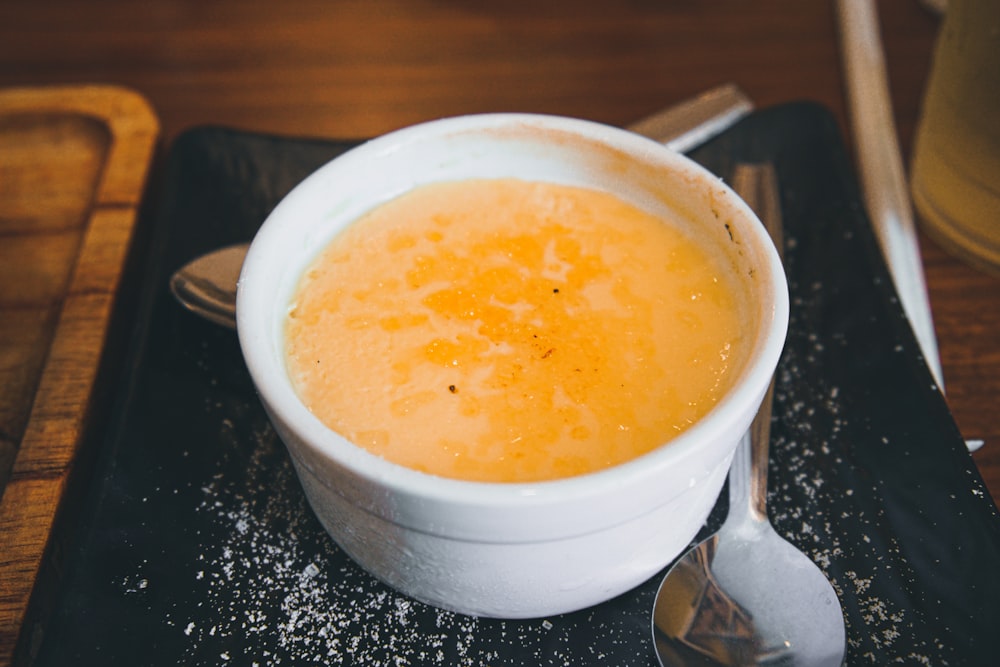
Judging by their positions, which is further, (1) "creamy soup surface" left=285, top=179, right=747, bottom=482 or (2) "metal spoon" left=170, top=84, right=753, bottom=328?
(2) "metal spoon" left=170, top=84, right=753, bottom=328

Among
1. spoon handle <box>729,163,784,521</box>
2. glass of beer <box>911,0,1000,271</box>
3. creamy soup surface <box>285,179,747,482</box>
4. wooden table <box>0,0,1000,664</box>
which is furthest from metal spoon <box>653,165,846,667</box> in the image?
wooden table <box>0,0,1000,664</box>

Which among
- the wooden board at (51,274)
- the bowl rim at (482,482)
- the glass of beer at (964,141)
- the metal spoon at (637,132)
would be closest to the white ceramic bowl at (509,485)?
the bowl rim at (482,482)

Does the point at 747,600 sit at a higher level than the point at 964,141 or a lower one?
lower

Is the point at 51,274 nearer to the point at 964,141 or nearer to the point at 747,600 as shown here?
the point at 747,600

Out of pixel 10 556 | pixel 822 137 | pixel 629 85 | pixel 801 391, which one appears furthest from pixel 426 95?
pixel 10 556

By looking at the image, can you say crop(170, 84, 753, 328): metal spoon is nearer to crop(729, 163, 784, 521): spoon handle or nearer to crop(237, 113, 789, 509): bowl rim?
crop(237, 113, 789, 509): bowl rim

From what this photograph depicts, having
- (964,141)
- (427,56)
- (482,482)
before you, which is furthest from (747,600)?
(427,56)

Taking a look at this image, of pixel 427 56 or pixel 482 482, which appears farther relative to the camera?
pixel 427 56
